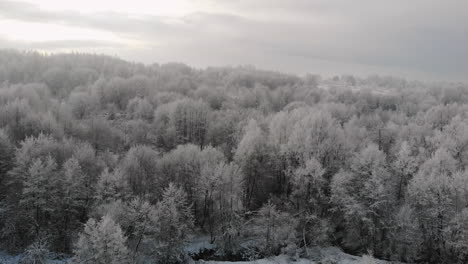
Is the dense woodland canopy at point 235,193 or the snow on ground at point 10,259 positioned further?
the dense woodland canopy at point 235,193

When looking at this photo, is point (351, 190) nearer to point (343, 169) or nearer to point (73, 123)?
point (343, 169)

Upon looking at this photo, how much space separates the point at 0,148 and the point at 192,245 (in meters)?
29.7

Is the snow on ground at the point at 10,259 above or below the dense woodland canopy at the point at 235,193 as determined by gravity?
below

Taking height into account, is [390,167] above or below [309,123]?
below

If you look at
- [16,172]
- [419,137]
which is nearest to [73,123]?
[16,172]

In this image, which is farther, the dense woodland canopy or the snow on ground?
the dense woodland canopy

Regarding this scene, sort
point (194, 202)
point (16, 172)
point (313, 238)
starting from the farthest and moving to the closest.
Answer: point (194, 202) → point (313, 238) → point (16, 172)

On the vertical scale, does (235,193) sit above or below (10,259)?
above

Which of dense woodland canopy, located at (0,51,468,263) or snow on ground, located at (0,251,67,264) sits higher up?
dense woodland canopy, located at (0,51,468,263)

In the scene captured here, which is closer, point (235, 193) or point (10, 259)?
point (10, 259)

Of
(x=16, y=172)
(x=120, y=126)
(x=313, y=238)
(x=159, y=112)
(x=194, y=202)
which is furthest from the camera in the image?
(x=159, y=112)

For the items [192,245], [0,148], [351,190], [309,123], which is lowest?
[192,245]

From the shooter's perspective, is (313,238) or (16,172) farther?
(313,238)

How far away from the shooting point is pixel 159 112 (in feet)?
289
